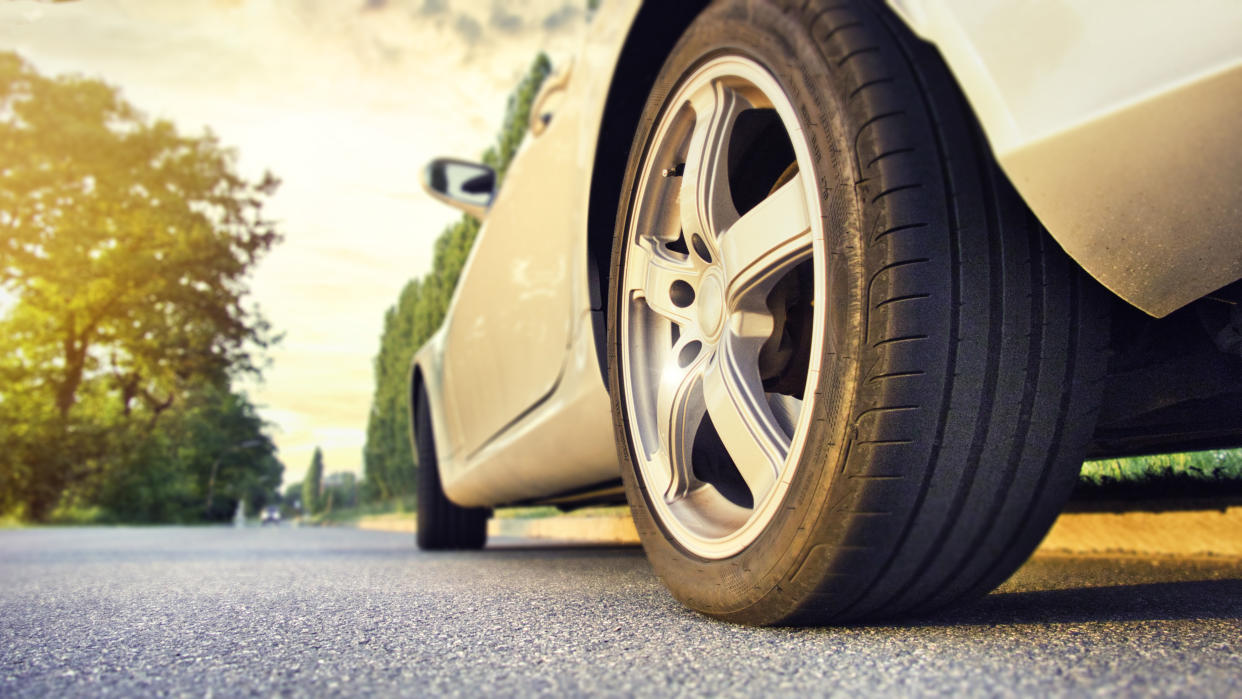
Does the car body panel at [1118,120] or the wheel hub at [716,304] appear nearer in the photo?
the car body panel at [1118,120]

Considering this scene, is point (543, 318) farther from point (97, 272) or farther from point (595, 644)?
point (97, 272)

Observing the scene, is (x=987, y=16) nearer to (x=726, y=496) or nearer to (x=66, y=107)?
(x=726, y=496)

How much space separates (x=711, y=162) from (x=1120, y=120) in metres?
0.72

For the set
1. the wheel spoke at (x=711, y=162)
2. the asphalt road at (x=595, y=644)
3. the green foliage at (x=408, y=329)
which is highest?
the green foliage at (x=408, y=329)

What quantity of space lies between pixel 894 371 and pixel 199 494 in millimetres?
45821

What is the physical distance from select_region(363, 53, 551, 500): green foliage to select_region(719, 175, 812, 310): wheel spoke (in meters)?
14.0

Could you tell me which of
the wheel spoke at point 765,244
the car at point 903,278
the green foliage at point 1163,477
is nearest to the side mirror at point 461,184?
the car at point 903,278

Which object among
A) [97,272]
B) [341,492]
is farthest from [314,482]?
[97,272]

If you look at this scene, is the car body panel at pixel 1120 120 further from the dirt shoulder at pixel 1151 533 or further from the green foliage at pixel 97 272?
the green foliage at pixel 97 272

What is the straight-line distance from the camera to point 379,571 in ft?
8.96

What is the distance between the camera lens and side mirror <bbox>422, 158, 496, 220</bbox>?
10.8 feet

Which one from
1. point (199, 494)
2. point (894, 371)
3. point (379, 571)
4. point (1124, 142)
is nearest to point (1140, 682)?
point (894, 371)

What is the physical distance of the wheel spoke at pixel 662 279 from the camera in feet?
4.94

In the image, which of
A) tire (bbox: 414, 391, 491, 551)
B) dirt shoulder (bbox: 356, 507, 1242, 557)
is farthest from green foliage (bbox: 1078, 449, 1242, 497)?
tire (bbox: 414, 391, 491, 551)
